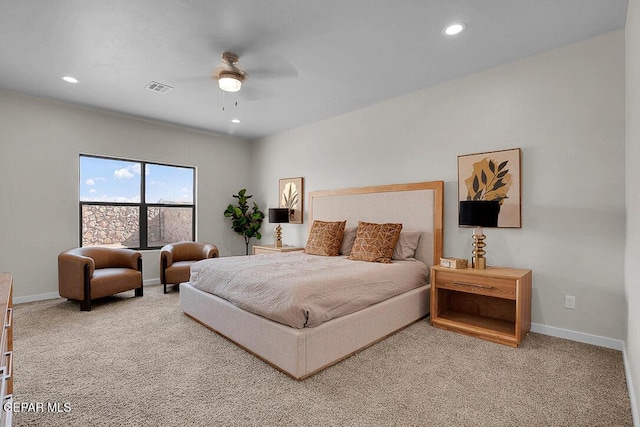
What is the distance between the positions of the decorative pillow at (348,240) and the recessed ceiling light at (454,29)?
248cm

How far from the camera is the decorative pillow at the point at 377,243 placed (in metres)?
3.57

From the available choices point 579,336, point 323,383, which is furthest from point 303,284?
point 579,336

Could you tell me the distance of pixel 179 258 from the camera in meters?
5.02

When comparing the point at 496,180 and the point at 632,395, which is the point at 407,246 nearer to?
the point at 496,180

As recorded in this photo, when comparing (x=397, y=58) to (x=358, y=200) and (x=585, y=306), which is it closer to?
(x=358, y=200)

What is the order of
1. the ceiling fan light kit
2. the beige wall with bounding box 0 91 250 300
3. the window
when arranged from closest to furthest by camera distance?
the ceiling fan light kit, the beige wall with bounding box 0 91 250 300, the window

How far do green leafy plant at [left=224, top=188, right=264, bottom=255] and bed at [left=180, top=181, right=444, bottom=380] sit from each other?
5.74 feet

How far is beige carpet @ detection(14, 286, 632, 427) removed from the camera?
1.78 m

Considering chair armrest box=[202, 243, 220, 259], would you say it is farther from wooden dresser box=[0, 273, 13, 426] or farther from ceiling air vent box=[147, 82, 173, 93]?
wooden dresser box=[0, 273, 13, 426]

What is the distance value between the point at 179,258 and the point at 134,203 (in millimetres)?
1209

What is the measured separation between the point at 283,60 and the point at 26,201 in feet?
12.7

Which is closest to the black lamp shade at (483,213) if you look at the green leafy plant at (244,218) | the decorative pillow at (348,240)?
the decorative pillow at (348,240)

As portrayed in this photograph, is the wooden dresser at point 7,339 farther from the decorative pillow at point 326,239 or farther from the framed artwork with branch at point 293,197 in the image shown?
the framed artwork with branch at point 293,197

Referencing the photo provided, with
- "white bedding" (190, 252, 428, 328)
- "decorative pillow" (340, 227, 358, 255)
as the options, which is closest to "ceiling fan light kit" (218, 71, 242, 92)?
"white bedding" (190, 252, 428, 328)
